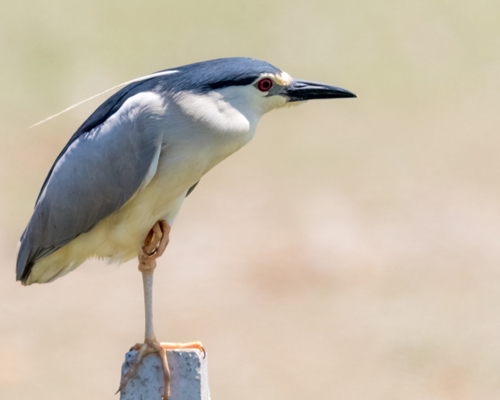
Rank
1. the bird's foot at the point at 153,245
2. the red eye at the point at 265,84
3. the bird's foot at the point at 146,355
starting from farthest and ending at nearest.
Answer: the bird's foot at the point at 153,245
the red eye at the point at 265,84
the bird's foot at the point at 146,355

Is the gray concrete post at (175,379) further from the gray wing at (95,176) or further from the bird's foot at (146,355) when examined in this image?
the gray wing at (95,176)

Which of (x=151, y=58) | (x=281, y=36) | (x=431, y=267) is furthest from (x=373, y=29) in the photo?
(x=431, y=267)

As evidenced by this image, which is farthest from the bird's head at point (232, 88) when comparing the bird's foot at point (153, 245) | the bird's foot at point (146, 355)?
the bird's foot at point (146, 355)

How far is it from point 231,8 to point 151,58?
1.93 metres

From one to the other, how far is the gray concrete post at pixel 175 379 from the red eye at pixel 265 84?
744 millimetres

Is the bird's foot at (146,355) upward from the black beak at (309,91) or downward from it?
Answer: downward

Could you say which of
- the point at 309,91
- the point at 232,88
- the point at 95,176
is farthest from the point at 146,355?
the point at 309,91

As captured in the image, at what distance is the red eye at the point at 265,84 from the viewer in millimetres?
2232

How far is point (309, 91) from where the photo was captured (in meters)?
2.31

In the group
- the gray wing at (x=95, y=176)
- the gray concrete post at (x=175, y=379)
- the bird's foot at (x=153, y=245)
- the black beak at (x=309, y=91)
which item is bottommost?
the gray concrete post at (x=175, y=379)

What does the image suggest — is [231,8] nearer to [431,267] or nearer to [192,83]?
[431,267]

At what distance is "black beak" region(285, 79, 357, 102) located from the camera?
90.3 inches

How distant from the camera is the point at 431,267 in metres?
9.51

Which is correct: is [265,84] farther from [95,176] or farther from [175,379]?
[175,379]
